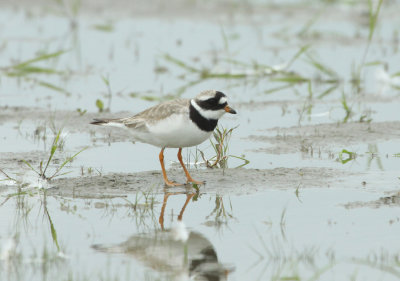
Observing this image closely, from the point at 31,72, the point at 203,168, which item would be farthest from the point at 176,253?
the point at 31,72

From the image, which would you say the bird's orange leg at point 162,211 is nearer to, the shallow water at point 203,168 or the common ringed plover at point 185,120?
the shallow water at point 203,168

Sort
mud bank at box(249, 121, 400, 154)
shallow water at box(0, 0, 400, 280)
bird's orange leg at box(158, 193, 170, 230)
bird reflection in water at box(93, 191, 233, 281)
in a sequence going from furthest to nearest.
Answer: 1. mud bank at box(249, 121, 400, 154)
2. bird's orange leg at box(158, 193, 170, 230)
3. shallow water at box(0, 0, 400, 280)
4. bird reflection in water at box(93, 191, 233, 281)

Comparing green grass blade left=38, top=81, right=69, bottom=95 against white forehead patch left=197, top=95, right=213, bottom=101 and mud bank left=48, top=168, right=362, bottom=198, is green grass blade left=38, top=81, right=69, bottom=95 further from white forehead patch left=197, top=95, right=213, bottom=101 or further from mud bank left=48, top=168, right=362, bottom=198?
white forehead patch left=197, top=95, right=213, bottom=101

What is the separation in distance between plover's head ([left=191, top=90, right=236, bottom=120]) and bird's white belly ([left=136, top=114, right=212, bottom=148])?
0.15 meters

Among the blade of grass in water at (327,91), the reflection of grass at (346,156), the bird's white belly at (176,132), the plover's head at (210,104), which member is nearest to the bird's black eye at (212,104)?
the plover's head at (210,104)

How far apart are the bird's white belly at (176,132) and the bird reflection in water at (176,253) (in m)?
1.22

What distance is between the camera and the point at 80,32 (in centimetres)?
1694

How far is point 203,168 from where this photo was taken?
8.24m

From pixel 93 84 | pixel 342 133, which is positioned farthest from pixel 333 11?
pixel 342 133

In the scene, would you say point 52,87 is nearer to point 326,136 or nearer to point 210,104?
point 326,136

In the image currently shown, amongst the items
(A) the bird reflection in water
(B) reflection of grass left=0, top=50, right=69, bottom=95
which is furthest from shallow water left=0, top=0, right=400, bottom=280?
(B) reflection of grass left=0, top=50, right=69, bottom=95

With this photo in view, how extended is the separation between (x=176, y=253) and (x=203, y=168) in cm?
262

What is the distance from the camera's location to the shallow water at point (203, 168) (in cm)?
555

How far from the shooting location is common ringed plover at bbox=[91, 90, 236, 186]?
23.9 feet
